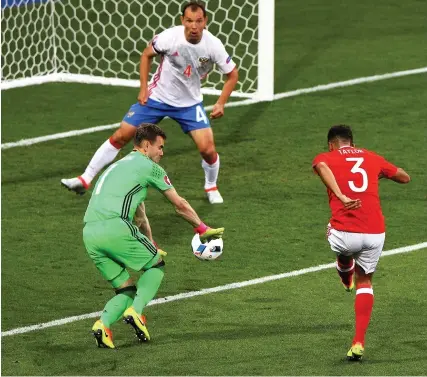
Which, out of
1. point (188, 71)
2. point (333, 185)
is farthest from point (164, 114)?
point (333, 185)

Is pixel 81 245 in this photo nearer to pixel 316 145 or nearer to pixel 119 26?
pixel 316 145

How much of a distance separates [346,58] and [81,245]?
7.76m

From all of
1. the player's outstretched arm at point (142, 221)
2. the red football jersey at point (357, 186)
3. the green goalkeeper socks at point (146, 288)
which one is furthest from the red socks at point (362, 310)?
the player's outstretched arm at point (142, 221)

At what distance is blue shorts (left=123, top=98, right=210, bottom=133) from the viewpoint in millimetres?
12938

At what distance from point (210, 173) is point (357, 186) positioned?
13.6 feet

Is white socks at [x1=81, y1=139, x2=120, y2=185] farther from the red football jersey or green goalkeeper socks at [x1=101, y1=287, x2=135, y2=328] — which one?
the red football jersey

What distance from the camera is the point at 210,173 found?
1332 cm

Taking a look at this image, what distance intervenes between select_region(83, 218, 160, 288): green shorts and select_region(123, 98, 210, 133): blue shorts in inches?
141

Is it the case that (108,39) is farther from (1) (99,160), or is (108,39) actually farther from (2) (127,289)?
(2) (127,289)

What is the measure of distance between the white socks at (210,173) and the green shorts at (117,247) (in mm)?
3831

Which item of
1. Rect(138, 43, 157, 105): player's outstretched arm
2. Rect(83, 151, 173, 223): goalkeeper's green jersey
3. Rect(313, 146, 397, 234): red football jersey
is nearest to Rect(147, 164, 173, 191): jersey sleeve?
Rect(83, 151, 173, 223): goalkeeper's green jersey

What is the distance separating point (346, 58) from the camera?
19.0 metres

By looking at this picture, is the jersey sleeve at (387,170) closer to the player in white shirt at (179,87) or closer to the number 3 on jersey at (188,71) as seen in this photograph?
the player in white shirt at (179,87)

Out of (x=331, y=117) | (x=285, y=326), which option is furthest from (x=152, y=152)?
(x=331, y=117)
